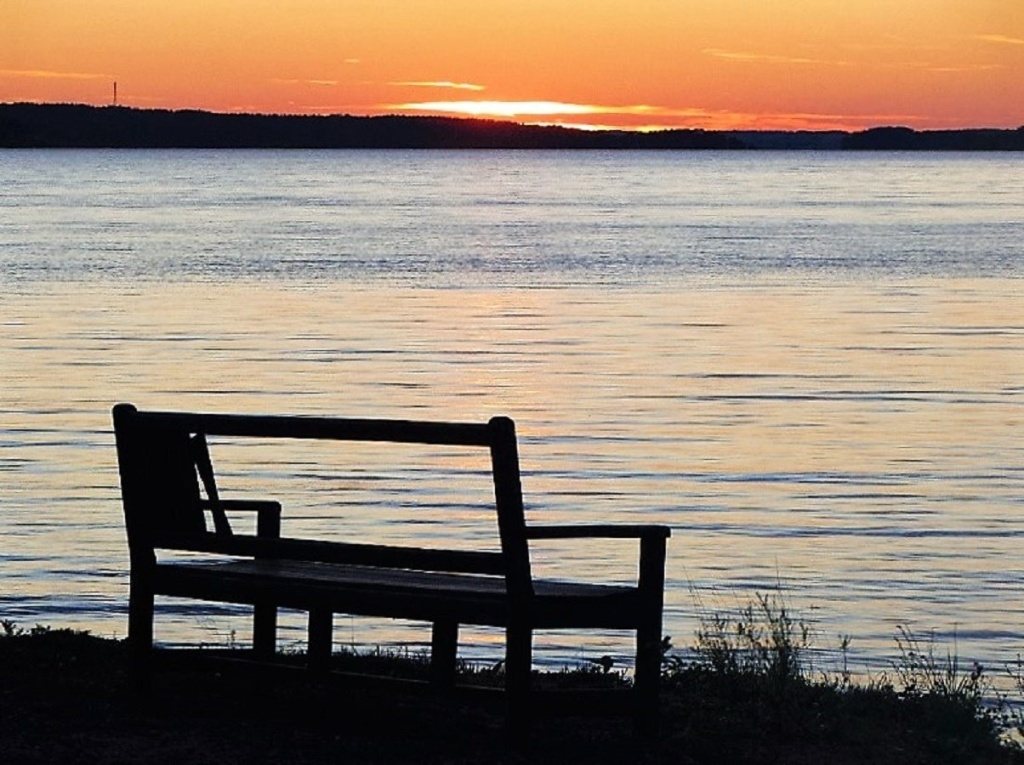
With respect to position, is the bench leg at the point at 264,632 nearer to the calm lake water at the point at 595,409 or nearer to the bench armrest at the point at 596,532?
the bench armrest at the point at 596,532

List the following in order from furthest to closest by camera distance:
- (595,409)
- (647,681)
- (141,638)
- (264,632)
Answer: (595,409)
(264,632)
(141,638)
(647,681)

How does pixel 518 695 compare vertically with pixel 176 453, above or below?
below

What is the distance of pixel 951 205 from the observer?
443ft

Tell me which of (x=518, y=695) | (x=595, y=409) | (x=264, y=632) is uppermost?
Answer: (x=518, y=695)

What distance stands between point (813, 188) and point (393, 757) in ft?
604

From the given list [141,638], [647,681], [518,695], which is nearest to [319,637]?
[141,638]

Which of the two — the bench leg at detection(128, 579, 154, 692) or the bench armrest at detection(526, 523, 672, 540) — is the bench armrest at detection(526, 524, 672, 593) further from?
the bench leg at detection(128, 579, 154, 692)

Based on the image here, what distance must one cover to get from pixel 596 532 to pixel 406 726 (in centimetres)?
112

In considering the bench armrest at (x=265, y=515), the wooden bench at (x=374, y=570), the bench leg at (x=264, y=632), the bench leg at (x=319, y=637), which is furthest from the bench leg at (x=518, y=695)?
the bench armrest at (x=265, y=515)

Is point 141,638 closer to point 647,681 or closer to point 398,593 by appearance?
point 398,593

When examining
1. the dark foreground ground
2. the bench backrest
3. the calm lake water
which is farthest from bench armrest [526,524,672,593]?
the calm lake water

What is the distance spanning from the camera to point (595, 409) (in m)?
25.0

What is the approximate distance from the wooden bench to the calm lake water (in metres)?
3.94

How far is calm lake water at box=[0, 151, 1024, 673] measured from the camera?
14.3 metres
